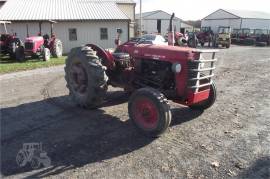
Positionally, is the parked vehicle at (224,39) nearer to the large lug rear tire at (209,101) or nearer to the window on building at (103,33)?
the window on building at (103,33)

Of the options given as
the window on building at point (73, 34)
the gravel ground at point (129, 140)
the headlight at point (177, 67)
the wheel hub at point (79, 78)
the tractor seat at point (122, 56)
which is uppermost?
the window on building at point (73, 34)

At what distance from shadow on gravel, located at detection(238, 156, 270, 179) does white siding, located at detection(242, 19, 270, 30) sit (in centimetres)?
4795

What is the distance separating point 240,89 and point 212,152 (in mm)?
4950

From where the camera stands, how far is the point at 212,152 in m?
4.71

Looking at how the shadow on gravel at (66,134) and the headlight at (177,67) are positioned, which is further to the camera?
the headlight at (177,67)

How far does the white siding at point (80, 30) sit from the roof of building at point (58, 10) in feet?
1.58

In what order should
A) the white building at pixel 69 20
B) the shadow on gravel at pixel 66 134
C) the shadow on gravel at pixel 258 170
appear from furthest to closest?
the white building at pixel 69 20
the shadow on gravel at pixel 66 134
the shadow on gravel at pixel 258 170

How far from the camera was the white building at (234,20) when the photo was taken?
158 feet

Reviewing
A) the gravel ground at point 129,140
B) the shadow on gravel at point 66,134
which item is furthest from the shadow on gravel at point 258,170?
the shadow on gravel at point 66,134

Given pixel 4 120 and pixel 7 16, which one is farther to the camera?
pixel 7 16

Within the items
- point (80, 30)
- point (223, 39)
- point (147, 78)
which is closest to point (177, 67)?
Result: point (147, 78)

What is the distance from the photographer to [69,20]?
21.1 metres

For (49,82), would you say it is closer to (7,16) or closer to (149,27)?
(7,16)

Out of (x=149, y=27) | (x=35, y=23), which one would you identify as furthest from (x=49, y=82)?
(x=149, y=27)
